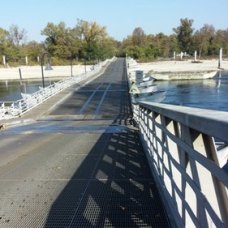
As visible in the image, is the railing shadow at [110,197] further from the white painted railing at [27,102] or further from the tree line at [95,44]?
the tree line at [95,44]

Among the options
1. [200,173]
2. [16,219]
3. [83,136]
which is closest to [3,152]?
[83,136]

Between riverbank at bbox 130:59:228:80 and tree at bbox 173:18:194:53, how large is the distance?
26.2m

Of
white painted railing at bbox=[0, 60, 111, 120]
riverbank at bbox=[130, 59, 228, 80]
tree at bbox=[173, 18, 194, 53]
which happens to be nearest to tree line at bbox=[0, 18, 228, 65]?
tree at bbox=[173, 18, 194, 53]

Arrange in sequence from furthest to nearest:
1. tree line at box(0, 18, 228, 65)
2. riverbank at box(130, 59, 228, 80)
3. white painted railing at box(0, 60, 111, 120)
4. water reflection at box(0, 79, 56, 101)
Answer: tree line at box(0, 18, 228, 65), riverbank at box(130, 59, 228, 80), water reflection at box(0, 79, 56, 101), white painted railing at box(0, 60, 111, 120)

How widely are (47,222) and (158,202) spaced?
1678mm

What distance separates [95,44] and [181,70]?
110 ft

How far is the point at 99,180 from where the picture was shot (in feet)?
25.9

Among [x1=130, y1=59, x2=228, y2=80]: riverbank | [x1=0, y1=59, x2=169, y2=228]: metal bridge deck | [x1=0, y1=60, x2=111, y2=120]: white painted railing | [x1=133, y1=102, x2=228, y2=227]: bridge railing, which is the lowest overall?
[x1=130, y1=59, x2=228, y2=80]: riverbank

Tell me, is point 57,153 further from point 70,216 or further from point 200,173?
point 200,173

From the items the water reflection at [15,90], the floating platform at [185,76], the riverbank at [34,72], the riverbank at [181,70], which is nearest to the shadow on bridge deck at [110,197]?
the water reflection at [15,90]

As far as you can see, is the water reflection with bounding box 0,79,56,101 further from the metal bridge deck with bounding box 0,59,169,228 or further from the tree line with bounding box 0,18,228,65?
the metal bridge deck with bounding box 0,59,169,228

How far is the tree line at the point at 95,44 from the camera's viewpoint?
454ft

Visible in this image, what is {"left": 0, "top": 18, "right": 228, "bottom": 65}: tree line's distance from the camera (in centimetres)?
13825

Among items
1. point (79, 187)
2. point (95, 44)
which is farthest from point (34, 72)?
point (79, 187)
